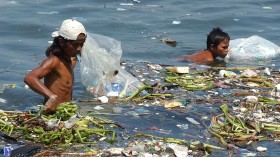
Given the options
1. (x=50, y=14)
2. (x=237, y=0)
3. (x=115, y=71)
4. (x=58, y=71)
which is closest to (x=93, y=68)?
(x=115, y=71)

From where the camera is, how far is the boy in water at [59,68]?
20.6 ft

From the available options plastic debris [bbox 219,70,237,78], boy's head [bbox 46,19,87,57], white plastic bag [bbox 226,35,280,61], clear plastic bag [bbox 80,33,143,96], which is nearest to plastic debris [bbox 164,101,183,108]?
clear plastic bag [bbox 80,33,143,96]

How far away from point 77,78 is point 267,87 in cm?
248

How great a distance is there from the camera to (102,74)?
7.71 m

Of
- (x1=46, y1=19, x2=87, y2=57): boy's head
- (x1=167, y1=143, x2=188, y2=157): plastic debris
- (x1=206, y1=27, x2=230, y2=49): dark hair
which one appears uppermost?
(x1=46, y1=19, x2=87, y2=57): boy's head

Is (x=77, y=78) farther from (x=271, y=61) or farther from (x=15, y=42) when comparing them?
(x=271, y=61)

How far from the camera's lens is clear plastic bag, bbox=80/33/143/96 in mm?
7613

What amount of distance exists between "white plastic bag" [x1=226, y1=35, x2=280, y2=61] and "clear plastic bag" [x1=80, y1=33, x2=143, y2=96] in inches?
107

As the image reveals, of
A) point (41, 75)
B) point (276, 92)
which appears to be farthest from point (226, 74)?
point (41, 75)

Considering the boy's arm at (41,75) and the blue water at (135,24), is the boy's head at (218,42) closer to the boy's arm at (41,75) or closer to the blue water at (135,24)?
the blue water at (135,24)

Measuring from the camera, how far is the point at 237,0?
13.9 m

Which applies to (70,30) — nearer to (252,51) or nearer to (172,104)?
(172,104)

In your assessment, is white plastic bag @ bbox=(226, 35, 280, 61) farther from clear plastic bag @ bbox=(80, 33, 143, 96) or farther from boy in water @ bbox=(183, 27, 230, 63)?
clear plastic bag @ bbox=(80, 33, 143, 96)

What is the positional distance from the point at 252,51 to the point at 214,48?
0.76 m
